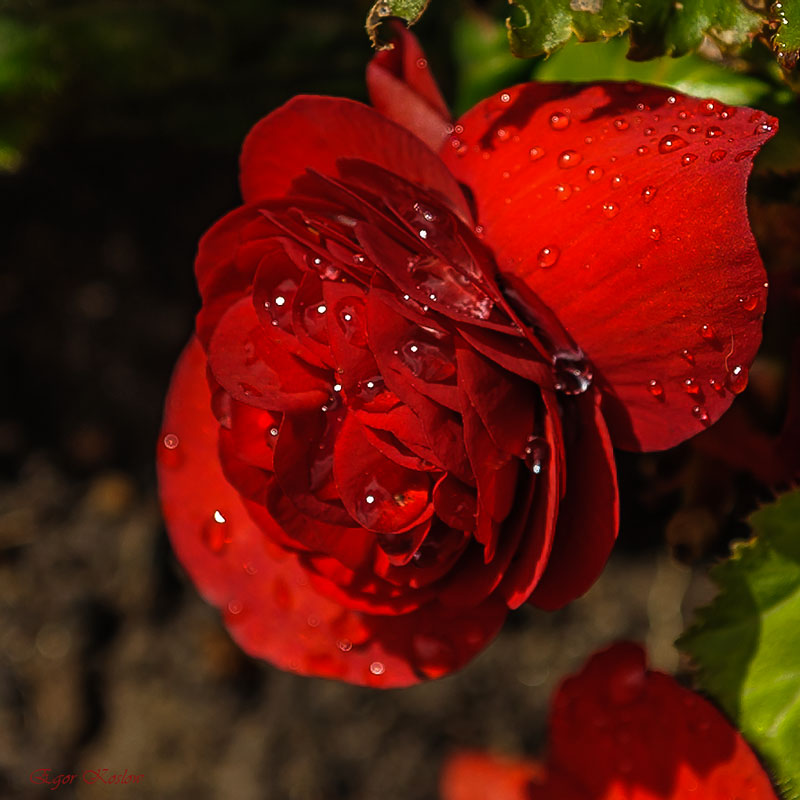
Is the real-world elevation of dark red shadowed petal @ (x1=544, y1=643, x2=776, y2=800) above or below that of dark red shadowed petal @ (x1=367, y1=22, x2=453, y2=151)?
below

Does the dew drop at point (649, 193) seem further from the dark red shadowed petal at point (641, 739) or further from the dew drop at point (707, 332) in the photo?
the dark red shadowed petal at point (641, 739)

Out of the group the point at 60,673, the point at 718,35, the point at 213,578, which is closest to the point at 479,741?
the point at 60,673

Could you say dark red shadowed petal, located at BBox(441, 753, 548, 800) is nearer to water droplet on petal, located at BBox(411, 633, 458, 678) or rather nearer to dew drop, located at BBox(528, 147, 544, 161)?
water droplet on petal, located at BBox(411, 633, 458, 678)

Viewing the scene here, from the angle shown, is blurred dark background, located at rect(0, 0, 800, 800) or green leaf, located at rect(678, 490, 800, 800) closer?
green leaf, located at rect(678, 490, 800, 800)

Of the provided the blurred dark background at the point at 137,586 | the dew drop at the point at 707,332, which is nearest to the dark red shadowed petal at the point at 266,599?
the dew drop at the point at 707,332
